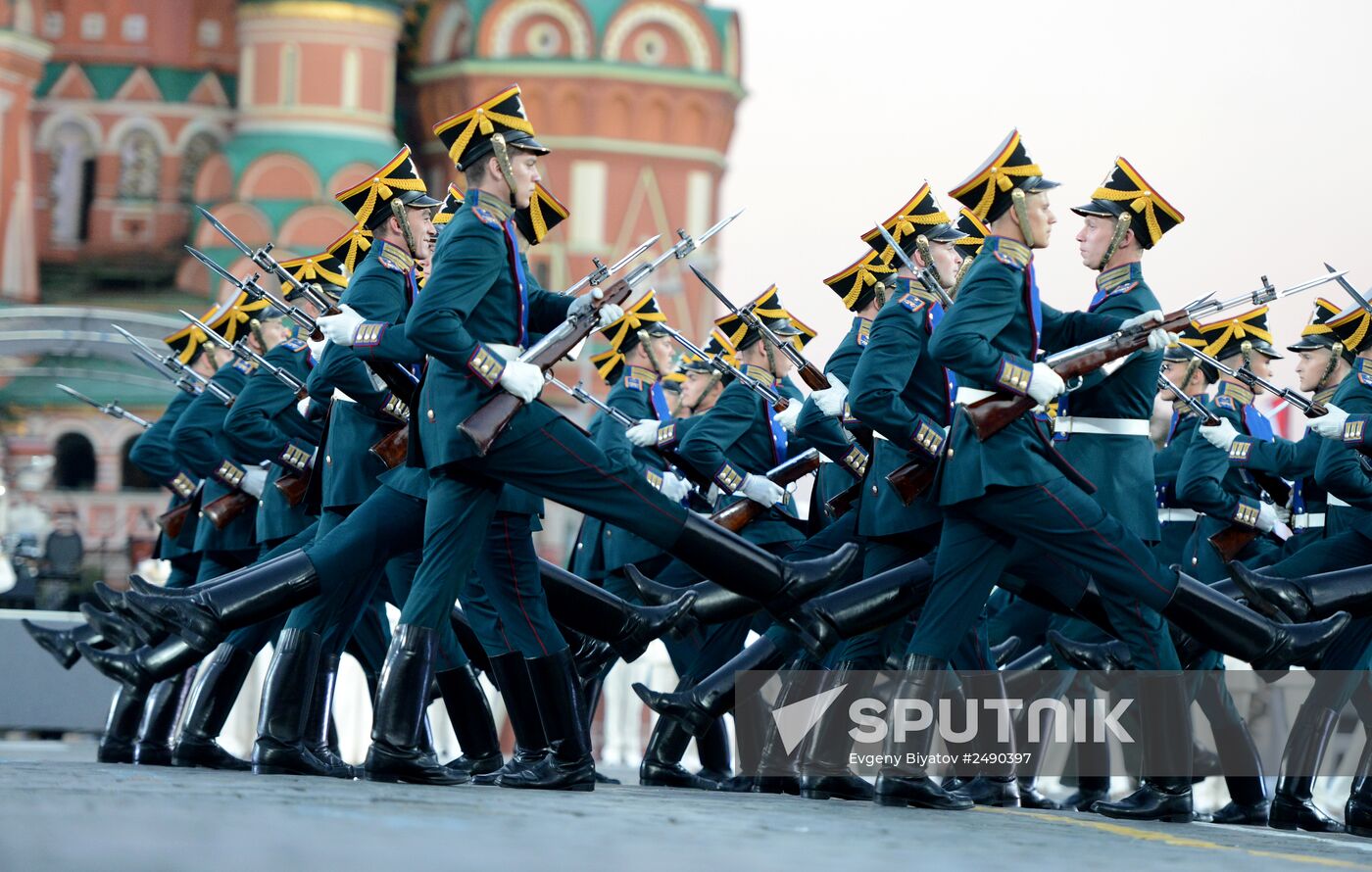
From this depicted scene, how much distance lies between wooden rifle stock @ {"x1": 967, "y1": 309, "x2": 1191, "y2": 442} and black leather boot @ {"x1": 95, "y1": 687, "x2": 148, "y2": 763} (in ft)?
14.4

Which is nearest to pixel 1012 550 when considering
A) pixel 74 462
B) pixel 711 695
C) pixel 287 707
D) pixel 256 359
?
pixel 711 695

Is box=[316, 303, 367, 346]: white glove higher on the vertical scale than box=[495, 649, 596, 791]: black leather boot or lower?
higher

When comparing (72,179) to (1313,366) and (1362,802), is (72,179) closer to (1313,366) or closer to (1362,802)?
(1313,366)

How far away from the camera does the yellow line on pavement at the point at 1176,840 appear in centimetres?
600

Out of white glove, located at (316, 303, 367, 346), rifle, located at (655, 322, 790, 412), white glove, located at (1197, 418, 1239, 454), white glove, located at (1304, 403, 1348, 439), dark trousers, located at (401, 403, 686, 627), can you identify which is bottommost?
dark trousers, located at (401, 403, 686, 627)

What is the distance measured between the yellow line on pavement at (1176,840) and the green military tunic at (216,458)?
3.77m

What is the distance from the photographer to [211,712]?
8.42 m

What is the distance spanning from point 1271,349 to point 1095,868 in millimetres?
5856

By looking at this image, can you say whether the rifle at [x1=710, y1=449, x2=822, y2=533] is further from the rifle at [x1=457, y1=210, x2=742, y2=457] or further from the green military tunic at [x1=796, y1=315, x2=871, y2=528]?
the rifle at [x1=457, y1=210, x2=742, y2=457]

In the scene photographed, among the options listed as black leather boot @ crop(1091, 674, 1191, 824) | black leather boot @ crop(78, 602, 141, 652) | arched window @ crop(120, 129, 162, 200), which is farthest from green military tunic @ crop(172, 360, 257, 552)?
arched window @ crop(120, 129, 162, 200)

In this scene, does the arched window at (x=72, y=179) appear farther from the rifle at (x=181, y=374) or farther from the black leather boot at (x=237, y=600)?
the black leather boot at (x=237, y=600)

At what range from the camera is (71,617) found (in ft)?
47.3

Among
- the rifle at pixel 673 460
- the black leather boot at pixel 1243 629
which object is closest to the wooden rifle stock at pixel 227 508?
the rifle at pixel 673 460

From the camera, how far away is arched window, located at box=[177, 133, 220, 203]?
4134cm
